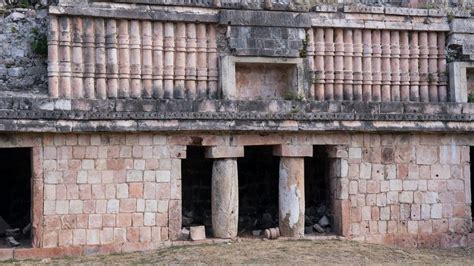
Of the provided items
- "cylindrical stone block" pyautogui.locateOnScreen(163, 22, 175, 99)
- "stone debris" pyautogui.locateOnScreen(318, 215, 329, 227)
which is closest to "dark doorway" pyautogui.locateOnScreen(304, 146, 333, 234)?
"stone debris" pyautogui.locateOnScreen(318, 215, 329, 227)

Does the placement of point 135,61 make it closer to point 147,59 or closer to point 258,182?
point 147,59

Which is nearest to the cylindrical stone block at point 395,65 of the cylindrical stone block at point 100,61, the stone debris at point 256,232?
the stone debris at point 256,232

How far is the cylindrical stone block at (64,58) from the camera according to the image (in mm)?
11531

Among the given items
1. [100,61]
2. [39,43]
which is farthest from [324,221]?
[39,43]

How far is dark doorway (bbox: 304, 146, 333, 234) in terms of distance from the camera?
13242mm

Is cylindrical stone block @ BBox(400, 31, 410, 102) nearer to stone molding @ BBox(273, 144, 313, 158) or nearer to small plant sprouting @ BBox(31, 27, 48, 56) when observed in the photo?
stone molding @ BBox(273, 144, 313, 158)

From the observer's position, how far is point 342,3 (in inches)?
516

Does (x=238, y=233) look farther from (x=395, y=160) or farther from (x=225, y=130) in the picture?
(x=395, y=160)

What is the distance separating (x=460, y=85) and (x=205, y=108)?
502cm

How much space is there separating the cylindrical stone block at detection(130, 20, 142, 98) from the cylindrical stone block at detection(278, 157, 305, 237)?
9.65 ft

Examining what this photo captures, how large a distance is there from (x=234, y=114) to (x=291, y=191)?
181cm

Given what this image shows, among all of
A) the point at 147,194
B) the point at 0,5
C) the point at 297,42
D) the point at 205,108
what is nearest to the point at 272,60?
the point at 297,42

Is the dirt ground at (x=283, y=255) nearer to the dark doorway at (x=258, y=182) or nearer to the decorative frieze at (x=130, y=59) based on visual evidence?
the dark doorway at (x=258, y=182)

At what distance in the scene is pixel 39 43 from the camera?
12.1 metres
